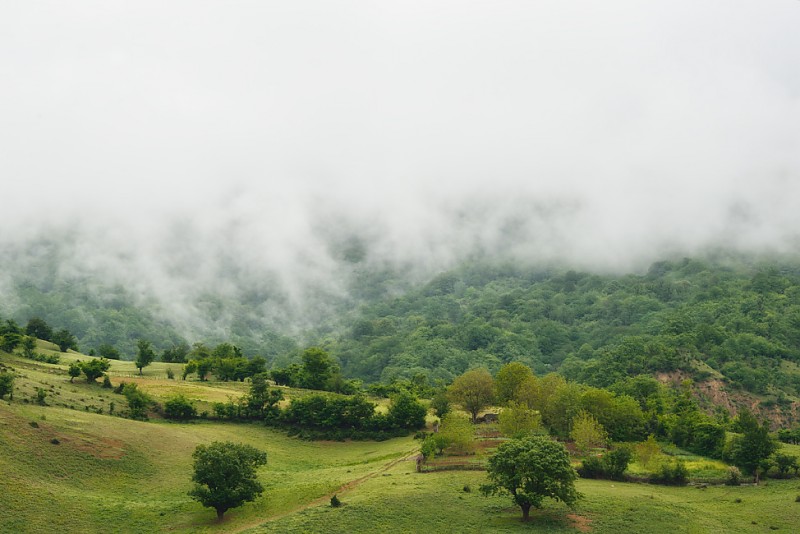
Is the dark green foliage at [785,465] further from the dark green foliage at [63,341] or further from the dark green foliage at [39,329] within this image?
the dark green foliage at [39,329]

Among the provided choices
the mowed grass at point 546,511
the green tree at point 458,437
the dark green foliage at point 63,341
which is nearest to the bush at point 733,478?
the mowed grass at point 546,511

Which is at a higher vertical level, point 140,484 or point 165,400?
point 165,400

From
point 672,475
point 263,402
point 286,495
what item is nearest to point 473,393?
point 672,475

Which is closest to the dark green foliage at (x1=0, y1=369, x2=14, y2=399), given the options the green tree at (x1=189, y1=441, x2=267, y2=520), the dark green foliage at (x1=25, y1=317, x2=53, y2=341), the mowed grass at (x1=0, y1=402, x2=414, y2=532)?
the mowed grass at (x1=0, y1=402, x2=414, y2=532)

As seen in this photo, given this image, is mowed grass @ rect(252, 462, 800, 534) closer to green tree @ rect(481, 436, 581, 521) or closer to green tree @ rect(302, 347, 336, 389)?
green tree @ rect(481, 436, 581, 521)

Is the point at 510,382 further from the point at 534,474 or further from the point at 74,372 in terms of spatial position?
the point at 74,372

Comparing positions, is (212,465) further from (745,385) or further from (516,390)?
(745,385)

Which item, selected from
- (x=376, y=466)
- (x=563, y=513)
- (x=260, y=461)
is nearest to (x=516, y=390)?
(x=376, y=466)

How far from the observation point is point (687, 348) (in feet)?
652

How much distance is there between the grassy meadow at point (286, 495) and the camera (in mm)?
67938

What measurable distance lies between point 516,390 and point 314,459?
36191 millimetres

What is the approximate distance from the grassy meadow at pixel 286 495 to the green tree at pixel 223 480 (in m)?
2.01

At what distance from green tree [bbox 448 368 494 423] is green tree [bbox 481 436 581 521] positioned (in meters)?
43.5

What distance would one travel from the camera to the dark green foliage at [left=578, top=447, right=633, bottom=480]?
8525cm
